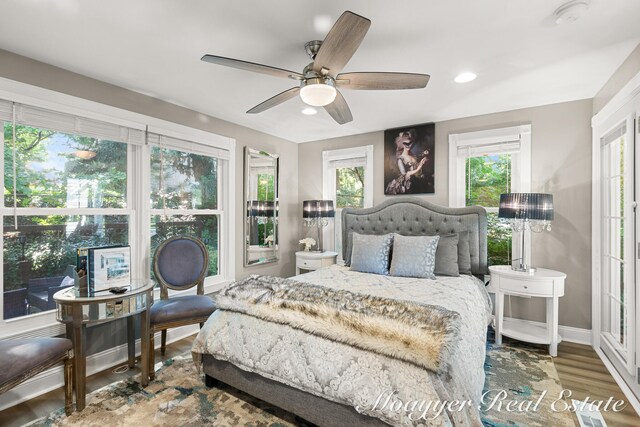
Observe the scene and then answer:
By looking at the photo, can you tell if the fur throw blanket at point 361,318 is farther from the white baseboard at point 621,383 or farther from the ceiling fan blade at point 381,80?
the white baseboard at point 621,383

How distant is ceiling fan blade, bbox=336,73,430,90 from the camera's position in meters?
2.07

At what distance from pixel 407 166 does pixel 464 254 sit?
136 cm

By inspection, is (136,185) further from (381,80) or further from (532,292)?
(532,292)

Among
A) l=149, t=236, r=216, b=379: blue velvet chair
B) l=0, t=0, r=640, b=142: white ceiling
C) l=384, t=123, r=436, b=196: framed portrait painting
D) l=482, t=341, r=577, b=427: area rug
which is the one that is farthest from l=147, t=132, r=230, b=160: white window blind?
l=482, t=341, r=577, b=427: area rug

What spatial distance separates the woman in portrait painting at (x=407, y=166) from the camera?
13.7 feet

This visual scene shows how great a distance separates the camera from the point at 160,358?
9.81ft

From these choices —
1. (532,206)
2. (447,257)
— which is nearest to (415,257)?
(447,257)

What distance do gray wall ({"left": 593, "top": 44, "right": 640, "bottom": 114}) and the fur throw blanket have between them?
2.27 meters

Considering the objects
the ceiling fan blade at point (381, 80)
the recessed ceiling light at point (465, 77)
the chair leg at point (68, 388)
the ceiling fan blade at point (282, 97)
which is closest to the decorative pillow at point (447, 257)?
the recessed ceiling light at point (465, 77)

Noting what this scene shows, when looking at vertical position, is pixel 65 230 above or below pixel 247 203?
below

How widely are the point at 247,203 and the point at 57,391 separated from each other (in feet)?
8.56

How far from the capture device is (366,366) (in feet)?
5.59

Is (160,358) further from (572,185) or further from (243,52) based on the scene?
(572,185)

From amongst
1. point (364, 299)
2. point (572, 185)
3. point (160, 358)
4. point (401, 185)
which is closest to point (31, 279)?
point (160, 358)
